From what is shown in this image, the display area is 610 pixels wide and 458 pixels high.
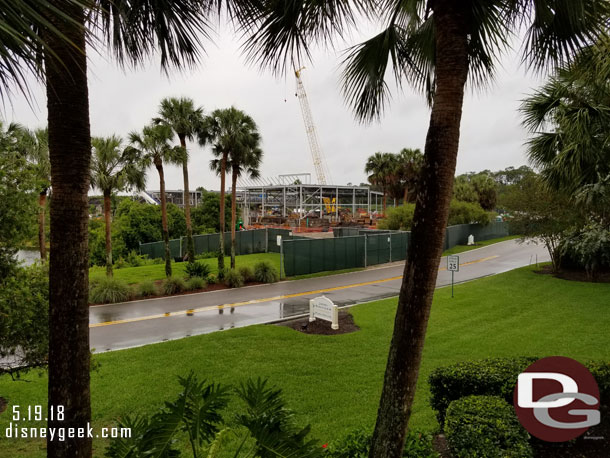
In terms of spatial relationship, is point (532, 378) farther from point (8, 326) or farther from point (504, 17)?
point (8, 326)

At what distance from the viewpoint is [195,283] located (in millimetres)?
18766

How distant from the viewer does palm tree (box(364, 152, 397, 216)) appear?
160 feet

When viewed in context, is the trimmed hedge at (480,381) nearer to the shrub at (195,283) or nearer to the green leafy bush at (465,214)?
the shrub at (195,283)

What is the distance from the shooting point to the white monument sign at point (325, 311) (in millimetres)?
11620

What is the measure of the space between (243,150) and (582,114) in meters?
16.9

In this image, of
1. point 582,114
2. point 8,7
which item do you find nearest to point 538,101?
point 582,114

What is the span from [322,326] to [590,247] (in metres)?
14.0

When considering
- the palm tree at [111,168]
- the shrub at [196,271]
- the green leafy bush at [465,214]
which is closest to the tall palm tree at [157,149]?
the palm tree at [111,168]

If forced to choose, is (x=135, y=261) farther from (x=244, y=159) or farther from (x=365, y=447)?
(x=365, y=447)

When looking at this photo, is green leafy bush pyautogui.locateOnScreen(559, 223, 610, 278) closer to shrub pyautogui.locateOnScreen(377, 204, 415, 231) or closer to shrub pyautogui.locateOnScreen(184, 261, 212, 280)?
shrub pyautogui.locateOnScreen(377, 204, 415, 231)

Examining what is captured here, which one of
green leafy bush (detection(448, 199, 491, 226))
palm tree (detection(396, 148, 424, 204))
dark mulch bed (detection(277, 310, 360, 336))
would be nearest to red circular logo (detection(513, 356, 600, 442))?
dark mulch bed (detection(277, 310, 360, 336))

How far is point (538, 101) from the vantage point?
8172 millimetres

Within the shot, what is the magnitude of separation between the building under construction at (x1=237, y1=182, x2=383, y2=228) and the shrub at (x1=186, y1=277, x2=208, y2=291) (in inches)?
1492

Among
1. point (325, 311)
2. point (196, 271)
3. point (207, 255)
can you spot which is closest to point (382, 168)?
point (207, 255)
